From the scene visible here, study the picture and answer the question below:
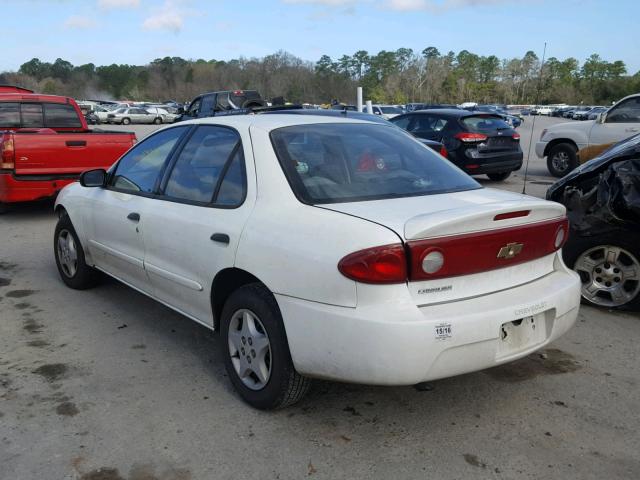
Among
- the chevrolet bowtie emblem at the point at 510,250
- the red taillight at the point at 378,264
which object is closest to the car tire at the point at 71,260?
the red taillight at the point at 378,264

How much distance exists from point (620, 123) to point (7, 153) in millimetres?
10423

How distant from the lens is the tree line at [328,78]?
97250mm

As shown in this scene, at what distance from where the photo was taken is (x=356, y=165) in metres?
3.52

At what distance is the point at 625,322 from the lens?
4609 mm

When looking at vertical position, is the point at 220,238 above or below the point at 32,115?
below

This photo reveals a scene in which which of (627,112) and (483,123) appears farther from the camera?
(483,123)

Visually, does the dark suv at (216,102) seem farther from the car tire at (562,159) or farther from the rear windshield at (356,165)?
the rear windshield at (356,165)

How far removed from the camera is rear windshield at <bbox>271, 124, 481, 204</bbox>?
3248 millimetres

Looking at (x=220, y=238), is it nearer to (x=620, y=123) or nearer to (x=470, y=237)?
(x=470, y=237)

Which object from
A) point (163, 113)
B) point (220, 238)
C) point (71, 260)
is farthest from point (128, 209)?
point (163, 113)

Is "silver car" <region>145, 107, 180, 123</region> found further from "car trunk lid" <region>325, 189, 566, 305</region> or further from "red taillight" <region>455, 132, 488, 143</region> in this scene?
"car trunk lid" <region>325, 189, 566, 305</region>

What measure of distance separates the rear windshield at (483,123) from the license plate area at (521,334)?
29.0 ft

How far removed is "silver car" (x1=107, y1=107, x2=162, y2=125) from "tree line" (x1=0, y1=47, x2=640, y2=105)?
42720 millimetres

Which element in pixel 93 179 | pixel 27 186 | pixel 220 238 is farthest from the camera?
pixel 27 186
